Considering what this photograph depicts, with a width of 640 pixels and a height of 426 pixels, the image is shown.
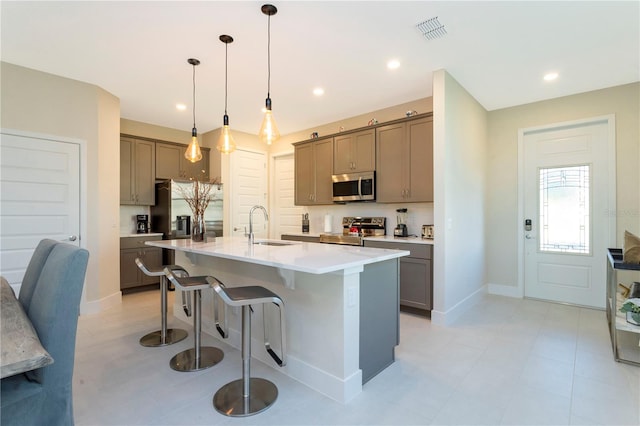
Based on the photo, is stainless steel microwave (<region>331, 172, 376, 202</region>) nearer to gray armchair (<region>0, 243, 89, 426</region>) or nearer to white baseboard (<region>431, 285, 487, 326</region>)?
white baseboard (<region>431, 285, 487, 326</region>)

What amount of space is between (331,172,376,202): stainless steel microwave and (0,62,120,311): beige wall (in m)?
3.06

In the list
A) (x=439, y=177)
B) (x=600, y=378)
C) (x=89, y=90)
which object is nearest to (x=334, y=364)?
(x=600, y=378)

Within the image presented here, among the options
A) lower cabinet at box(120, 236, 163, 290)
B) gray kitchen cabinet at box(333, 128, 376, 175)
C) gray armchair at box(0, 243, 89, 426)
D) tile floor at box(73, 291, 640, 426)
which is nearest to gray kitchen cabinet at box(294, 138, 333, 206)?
gray kitchen cabinet at box(333, 128, 376, 175)

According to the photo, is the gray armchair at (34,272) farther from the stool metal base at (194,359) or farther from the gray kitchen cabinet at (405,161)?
the gray kitchen cabinet at (405,161)

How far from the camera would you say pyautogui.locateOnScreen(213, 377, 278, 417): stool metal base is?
6.20 ft

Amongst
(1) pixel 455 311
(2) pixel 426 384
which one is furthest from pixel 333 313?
(1) pixel 455 311

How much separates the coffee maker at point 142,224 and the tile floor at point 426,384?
2.06 metres

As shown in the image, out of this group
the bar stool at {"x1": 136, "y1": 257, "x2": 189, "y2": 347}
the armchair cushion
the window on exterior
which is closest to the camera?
the armchair cushion

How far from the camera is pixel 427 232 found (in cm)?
401

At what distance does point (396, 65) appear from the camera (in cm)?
330

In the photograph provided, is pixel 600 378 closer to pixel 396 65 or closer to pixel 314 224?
pixel 396 65

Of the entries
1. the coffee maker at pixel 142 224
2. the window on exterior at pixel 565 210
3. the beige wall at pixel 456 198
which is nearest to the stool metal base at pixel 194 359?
the beige wall at pixel 456 198

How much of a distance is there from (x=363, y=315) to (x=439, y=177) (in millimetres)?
1915

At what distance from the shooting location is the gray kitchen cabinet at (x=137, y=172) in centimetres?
480
